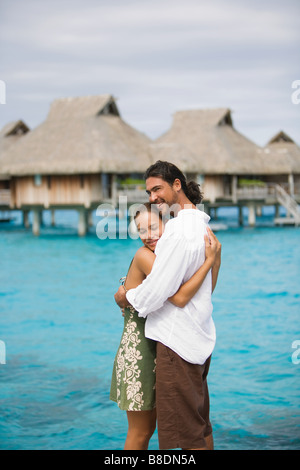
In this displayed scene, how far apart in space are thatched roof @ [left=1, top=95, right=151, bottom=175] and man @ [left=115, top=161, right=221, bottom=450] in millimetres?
20050

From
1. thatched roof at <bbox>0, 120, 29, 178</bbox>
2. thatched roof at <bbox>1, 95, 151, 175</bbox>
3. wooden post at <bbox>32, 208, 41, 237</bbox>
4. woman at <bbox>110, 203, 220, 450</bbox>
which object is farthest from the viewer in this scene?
thatched roof at <bbox>0, 120, 29, 178</bbox>

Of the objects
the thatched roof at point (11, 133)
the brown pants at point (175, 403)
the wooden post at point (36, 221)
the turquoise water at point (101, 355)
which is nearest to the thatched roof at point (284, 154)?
the wooden post at point (36, 221)

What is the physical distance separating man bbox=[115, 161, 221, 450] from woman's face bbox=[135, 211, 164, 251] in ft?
0.43

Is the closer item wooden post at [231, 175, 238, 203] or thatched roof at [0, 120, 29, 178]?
wooden post at [231, 175, 238, 203]

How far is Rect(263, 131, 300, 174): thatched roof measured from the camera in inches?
1112

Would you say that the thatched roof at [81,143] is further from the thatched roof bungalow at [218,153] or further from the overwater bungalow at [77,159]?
the thatched roof bungalow at [218,153]

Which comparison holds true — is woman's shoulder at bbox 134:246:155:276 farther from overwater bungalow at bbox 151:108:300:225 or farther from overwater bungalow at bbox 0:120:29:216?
overwater bungalow at bbox 0:120:29:216

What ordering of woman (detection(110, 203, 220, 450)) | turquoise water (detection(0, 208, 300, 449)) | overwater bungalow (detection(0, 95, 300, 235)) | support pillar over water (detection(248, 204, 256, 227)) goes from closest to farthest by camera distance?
woman (detection(110, 203, 220, 450)) < turquoise water (detection(0, 208, 300, 449)) < overwater bungalow (detection(0, 95, 300, 235)) < support pillar over water (detection(248, 204, 256, 227))

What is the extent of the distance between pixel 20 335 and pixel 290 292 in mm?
6274

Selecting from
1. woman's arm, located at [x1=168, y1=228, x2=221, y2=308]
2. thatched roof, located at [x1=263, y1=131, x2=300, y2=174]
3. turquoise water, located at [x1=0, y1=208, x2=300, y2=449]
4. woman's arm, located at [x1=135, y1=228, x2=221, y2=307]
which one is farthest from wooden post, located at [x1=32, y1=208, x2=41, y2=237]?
woman's arm, located at [x1=168, y1=228, x2=221, y2=308]

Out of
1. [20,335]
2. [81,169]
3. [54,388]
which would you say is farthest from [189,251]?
[81,169]

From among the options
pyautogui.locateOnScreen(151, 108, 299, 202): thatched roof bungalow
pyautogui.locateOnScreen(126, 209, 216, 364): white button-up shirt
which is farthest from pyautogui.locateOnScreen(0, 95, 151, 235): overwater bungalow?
pyautogui.locateOnScreen(126, 209, 216, 364): white button-up shirt

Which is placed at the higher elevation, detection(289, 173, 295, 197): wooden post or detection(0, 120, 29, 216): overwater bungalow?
detection(0, 120, 29, 216): overwater bungalow

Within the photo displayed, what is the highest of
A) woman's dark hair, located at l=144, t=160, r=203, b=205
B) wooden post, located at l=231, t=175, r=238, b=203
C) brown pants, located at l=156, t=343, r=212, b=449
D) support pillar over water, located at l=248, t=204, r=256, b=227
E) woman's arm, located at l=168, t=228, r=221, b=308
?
woman's dark hair, located at l=144, t=160, r=203, b=205
